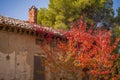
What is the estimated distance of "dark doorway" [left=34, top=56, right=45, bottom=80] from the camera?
1995 cm

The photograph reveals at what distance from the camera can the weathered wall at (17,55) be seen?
18281mm

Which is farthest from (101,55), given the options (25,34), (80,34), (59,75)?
(25,34)

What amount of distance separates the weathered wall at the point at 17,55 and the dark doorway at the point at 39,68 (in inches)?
11.8

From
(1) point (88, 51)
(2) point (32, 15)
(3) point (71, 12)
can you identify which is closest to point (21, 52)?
(1) point (88, 51)

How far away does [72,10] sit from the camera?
101 ft

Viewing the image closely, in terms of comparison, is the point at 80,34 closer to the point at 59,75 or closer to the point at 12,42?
the point at 59,75

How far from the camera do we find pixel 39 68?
20.2 meters

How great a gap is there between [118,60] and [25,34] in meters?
8.46

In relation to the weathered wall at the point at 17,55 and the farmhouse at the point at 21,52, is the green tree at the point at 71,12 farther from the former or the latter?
the weathered wall at the point at 17,55

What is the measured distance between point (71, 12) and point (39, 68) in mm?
12046

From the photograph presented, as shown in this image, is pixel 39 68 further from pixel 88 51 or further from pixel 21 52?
pixel 88 51

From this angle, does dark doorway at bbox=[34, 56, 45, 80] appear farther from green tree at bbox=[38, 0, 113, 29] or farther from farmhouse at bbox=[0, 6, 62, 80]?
green tree at bbox=[38, 0, 113, 29]

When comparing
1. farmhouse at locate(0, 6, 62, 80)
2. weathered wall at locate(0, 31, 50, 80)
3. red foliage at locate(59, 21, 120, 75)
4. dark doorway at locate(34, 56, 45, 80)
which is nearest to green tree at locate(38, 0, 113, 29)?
red foliage at locate(59, 21, 120, 75)

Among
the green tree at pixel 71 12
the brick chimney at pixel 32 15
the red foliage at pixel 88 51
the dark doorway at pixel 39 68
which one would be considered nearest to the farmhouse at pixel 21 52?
the dark doorway at pixel 39 68
